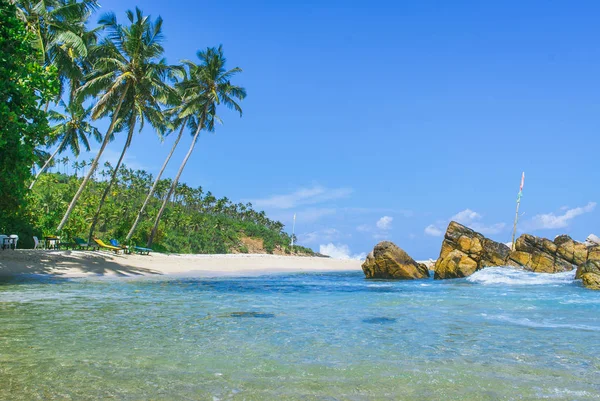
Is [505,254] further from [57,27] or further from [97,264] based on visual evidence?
[57,27]

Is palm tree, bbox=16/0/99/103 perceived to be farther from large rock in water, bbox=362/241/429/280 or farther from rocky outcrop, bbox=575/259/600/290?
rocky outcrop, bbox=575/259/600/290

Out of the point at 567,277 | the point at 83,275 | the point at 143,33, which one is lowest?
the point at 83,275

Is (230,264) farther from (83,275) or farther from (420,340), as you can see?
(420,340)

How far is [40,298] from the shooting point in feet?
41.8

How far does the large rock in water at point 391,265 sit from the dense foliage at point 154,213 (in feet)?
68.8

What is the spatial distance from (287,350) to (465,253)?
2648 centimetres

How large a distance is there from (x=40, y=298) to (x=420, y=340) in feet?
35.3

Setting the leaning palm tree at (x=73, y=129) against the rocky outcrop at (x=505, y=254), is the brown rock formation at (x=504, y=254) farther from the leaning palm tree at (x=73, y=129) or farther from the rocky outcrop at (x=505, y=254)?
the leaning palm tree at (x=73, y=129)

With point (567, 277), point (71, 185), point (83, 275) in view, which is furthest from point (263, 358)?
point (71, 185)

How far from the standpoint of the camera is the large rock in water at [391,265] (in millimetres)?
29391

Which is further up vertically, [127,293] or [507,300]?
[507,300]

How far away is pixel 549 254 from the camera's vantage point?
29.8 meters

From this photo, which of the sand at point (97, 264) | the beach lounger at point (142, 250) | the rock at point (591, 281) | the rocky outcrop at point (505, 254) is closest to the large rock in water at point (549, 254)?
the rocky outcrop at point (505, 254)

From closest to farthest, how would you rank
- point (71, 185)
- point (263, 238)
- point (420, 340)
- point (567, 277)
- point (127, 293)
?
point (420, 340), point (127, 293), point (567, 277), point (71, 185), point (263, 238)
